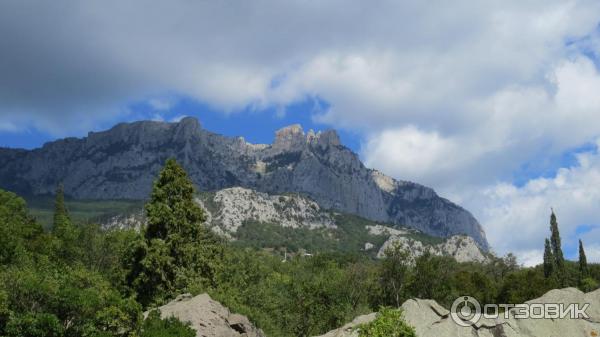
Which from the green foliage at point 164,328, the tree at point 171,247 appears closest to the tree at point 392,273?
the tree at point 171,247

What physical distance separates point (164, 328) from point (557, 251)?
123 m

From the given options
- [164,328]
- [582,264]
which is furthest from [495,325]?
[582,264]

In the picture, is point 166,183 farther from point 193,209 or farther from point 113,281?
point 113,281

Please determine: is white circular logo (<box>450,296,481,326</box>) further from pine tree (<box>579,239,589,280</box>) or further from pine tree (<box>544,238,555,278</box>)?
pine tree (<box>579,239,589,280</box>)

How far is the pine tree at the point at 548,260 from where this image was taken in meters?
136

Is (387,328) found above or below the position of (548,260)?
below

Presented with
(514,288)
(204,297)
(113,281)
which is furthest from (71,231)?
(514,288)

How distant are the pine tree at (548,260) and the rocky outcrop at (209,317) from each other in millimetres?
109488

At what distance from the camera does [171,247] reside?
61906 millimetres

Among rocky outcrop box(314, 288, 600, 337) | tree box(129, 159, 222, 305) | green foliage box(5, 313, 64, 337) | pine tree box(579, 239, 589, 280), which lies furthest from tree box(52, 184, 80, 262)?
pine tree box(579, 239, 589, 280)

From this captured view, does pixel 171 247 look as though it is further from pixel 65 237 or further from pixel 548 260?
pixel 548 260

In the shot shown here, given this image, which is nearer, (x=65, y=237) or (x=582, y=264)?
(x=65, y=237)

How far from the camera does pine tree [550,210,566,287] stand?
13300cm

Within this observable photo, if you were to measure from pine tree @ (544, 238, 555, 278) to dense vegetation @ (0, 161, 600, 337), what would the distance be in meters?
0.52
